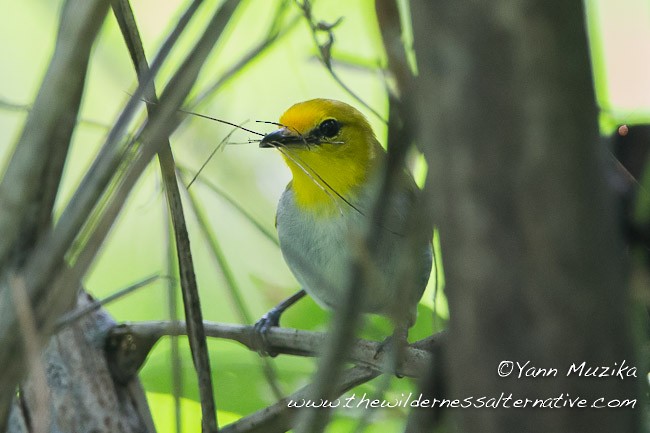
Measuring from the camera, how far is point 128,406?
1973mm

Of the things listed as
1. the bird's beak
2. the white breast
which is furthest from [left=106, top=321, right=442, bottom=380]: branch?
the bird's beak

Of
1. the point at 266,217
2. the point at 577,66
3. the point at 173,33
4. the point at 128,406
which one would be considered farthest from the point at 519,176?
the point at 266,217

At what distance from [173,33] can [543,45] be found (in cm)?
44

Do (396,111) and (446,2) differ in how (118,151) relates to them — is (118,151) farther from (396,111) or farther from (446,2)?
(446,2)

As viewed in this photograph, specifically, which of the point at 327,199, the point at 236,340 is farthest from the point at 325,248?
the point at 236,340

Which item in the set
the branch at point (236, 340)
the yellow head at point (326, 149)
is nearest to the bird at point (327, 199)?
the yellow head at point (326, 149)

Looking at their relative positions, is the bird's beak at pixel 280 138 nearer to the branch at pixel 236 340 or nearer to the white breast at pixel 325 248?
the white breast at pixel 325 248

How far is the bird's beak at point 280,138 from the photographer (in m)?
2.58

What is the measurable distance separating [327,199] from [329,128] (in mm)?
320

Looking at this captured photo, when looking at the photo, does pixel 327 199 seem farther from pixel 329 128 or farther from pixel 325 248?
pixel 329 128

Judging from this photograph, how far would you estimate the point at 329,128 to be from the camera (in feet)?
10.1

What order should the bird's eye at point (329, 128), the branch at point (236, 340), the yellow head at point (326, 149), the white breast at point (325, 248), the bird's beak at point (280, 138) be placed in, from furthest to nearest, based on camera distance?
the bird's eye at point (329, 128) → the yellow head at point (326, 149) → the white breast at point (325, 248) → the bird's beak at point (280, 138) → the branch at point (236, 340)

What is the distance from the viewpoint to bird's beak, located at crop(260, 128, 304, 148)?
258 centimetres

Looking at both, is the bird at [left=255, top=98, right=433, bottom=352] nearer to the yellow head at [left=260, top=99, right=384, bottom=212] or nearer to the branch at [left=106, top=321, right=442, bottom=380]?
the yellow head at [left=260, top=99, right=384, bottom=212]
